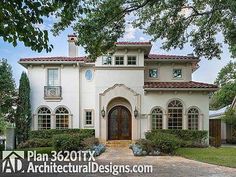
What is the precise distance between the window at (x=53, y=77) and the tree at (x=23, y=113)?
1.80 m

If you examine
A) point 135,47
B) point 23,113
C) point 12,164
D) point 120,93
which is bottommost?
point 12,164

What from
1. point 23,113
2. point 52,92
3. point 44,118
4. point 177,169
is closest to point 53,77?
point 52,92

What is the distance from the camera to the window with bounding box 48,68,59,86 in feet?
88.0

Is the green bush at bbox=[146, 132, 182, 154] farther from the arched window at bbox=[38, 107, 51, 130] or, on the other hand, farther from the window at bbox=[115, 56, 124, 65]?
the arched window at bbox=[38, 107, 51, 130]

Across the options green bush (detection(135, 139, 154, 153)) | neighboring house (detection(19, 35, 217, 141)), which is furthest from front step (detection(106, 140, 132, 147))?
green bush (detection(135, 139, 154, 153))

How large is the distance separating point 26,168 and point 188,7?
9305 millimetres

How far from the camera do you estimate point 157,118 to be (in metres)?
25.6

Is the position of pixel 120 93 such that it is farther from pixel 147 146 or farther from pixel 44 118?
pixel 147 146

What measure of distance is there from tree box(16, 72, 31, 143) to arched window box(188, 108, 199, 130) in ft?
37.9

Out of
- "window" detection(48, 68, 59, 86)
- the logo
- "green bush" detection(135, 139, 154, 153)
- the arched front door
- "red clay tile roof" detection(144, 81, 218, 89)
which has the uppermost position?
"window" detection(48, 68, 59, 86)

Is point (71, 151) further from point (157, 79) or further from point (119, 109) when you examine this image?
point (157, 79)

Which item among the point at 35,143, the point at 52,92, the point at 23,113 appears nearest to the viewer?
the point at 35,143

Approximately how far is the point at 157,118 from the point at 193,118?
101 inches

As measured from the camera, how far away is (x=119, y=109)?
2633 cm
